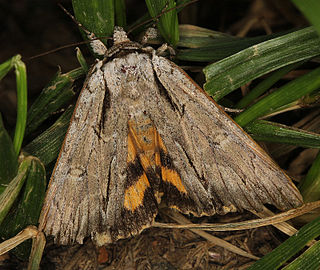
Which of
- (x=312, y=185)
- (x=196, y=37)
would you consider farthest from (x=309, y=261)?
(x=196, y=37)

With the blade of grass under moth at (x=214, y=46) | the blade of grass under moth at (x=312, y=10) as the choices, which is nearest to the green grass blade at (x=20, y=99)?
the blade of grass under moth at (x=214, y=46)

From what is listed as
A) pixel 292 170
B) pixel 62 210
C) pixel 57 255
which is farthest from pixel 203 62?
pixel 57 255

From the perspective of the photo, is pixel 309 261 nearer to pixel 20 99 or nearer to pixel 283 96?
pixel 283 96

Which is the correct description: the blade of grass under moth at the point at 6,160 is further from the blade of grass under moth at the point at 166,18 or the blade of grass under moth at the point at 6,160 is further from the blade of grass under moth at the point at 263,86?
the blade of grass under moth at the point at 263,86

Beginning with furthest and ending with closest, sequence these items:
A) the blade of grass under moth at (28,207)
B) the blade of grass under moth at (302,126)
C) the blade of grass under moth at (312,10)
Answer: the blade of grass under moth at (302,126)
the blade of grass under moth at (28,207)
the blade of grass under moth at (312,10)

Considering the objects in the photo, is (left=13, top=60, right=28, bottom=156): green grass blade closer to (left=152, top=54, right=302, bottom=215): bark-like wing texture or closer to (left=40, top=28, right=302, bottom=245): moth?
(left=40, top=28, right=302, bottom=245): moth
